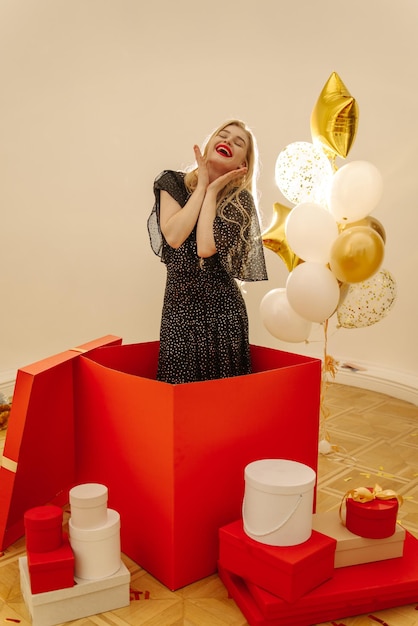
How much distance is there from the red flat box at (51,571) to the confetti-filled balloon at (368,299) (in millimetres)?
1346

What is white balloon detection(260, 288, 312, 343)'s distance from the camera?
2203 mm

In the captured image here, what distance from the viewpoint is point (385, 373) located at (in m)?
3.49

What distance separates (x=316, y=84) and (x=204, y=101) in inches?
26.6

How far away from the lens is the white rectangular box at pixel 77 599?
1.42 meters

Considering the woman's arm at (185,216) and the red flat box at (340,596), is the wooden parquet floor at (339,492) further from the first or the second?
the woman's arm at (185,216)

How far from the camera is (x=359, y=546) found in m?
Result: 1.54

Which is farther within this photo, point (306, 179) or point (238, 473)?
point (306, 179)

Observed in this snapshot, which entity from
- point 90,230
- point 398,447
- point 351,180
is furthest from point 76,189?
point 398,447

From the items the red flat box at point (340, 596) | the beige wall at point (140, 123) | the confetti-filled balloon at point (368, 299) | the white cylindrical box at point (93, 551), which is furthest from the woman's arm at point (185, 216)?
the beige wall at point (140, 123)

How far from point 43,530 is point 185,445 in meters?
0.39

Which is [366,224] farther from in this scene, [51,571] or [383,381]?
[383,381]

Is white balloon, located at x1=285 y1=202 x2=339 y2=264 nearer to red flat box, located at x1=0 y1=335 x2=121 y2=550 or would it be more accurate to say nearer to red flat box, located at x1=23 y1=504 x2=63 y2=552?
red flat box, located at x1=0 y1=335 x2=121 y2=550

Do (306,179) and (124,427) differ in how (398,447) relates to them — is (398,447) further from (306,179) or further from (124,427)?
(124,427)

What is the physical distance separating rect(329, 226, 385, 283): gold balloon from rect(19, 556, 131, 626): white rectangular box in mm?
1102
